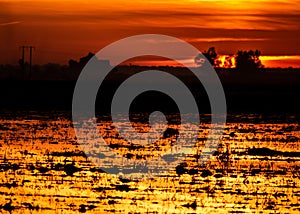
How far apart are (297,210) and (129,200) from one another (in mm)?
3101

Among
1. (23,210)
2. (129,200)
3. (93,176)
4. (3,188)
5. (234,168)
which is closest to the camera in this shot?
(23,210)

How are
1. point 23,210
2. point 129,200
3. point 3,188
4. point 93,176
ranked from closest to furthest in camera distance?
point 23,210, point 129,200, point 3,188, point 93,176

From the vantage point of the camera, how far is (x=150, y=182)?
2083 cm

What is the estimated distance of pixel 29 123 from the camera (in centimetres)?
4078

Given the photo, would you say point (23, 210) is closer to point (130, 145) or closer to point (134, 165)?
point (134, 165)

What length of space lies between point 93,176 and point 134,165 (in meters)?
2.47

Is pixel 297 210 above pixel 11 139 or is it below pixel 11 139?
below

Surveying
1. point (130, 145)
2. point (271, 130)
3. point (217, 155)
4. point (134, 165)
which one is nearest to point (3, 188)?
point (134, 165)

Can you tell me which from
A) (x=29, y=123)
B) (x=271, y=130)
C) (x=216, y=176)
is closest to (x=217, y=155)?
(x=216, y=176)

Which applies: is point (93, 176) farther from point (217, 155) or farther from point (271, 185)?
point (217, 155)

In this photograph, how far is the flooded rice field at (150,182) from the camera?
1784cm

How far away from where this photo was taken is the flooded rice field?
58.5 ft

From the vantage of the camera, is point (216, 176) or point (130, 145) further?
point (130, 145)

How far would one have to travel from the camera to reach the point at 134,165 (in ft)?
78.6
